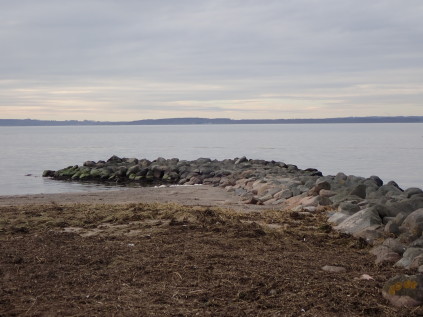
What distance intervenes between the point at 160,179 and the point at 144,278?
21.0 m

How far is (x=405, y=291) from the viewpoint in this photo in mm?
5262

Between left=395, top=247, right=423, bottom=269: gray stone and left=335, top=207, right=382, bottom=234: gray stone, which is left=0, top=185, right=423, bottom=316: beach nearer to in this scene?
left=395, top=247, right=423, bottom=269: gray stone

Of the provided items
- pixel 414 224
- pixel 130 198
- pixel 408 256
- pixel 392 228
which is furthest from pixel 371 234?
pixel 130 198

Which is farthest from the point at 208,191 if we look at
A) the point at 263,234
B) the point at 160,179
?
the point at 263,234

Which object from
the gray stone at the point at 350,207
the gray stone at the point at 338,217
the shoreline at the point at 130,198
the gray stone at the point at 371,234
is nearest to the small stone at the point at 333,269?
the gray stone at the point at 371,234

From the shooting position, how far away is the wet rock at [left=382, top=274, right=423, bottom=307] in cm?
520

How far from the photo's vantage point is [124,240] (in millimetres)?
8125

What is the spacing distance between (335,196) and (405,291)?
7272 mm

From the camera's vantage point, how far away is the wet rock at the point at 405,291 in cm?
520

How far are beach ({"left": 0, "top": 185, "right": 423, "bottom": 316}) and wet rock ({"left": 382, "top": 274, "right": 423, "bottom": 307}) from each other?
9 centimetres

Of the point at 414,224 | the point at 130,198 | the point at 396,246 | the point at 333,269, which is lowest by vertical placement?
the point at 130,198

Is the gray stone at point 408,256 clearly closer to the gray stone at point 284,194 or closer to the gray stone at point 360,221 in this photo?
the gray stone at point 360,221

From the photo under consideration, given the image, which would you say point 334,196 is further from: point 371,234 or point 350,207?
point 371,234

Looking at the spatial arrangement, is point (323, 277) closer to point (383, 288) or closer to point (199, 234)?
point (383, 288)
